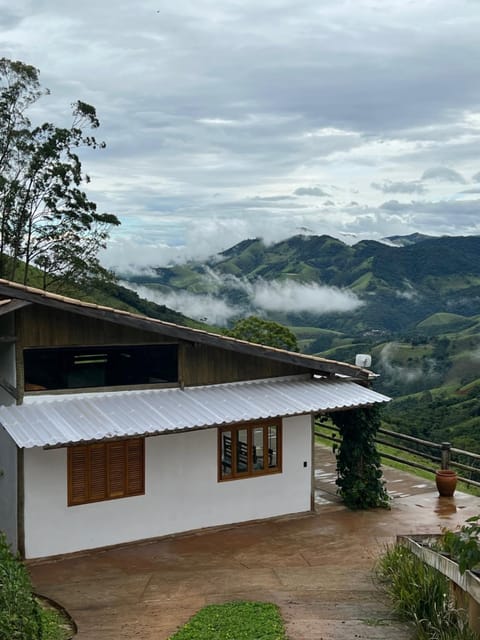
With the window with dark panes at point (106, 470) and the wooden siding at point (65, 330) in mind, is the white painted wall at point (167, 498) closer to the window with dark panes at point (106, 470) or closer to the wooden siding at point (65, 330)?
the window with dark panes at point (106, 470)

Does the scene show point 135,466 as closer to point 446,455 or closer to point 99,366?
point 99,366

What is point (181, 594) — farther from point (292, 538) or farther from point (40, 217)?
point (40, 217)

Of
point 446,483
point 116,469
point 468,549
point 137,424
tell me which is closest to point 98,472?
point 116,469

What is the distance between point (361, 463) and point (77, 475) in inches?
217

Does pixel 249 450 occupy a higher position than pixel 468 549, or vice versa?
pixel 468 549

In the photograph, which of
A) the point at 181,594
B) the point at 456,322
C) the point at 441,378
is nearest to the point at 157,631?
the point at 181,594

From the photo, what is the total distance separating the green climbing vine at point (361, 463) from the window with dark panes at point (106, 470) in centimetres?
419

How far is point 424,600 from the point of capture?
8.14 meters

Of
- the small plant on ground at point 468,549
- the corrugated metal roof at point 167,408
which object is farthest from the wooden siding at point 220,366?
the small plant on ground at point 468,549

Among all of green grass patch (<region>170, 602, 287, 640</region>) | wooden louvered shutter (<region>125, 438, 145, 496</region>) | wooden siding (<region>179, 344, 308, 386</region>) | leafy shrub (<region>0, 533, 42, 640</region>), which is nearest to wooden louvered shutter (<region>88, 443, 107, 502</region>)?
wooden louvered shutter (<region>125, 438, 145, 496</region>)

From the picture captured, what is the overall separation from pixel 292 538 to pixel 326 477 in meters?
3.93

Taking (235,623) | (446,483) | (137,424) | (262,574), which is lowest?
(262,574)

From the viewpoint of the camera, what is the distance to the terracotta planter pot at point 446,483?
1460 centimetres

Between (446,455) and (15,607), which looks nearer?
(15,607)
